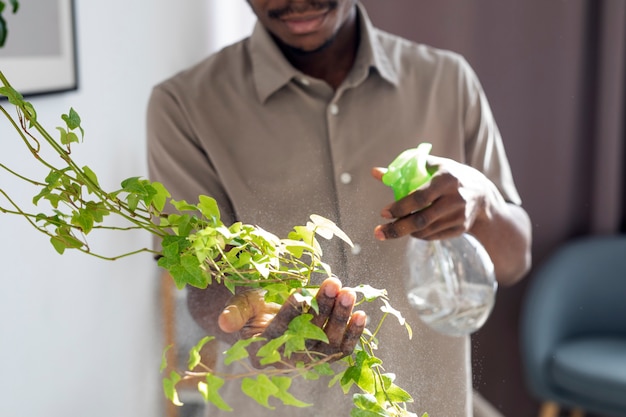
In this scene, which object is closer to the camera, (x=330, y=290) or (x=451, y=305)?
(x=330, y=290)

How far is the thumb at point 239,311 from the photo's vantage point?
47cm

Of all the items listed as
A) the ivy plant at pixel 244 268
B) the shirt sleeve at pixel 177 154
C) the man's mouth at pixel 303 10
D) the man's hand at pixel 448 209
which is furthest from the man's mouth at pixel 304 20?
the ivy plant at pixel 244 268

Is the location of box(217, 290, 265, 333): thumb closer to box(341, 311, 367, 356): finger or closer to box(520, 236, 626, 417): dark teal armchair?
box(341, 311, 367, 356): finger

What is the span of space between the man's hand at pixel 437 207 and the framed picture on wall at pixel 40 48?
13.7 inches

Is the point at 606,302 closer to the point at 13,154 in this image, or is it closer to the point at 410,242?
the point at 410,242

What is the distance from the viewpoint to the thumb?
47 centimetres

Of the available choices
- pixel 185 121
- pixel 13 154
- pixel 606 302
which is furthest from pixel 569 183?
pixel 13 154

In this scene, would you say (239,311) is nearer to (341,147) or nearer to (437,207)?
(437,207)

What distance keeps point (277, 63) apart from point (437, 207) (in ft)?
1.06

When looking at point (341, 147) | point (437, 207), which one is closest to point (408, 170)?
point (437, 207)

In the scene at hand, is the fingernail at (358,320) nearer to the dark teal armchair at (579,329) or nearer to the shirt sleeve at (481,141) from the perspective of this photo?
the shirt sleeve at (481,141)

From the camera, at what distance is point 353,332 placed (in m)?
0.47

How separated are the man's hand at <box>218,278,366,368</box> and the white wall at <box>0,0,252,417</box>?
0.89ft

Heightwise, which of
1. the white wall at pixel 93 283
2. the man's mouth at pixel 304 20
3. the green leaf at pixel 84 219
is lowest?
the white wall at pixel 93 283
